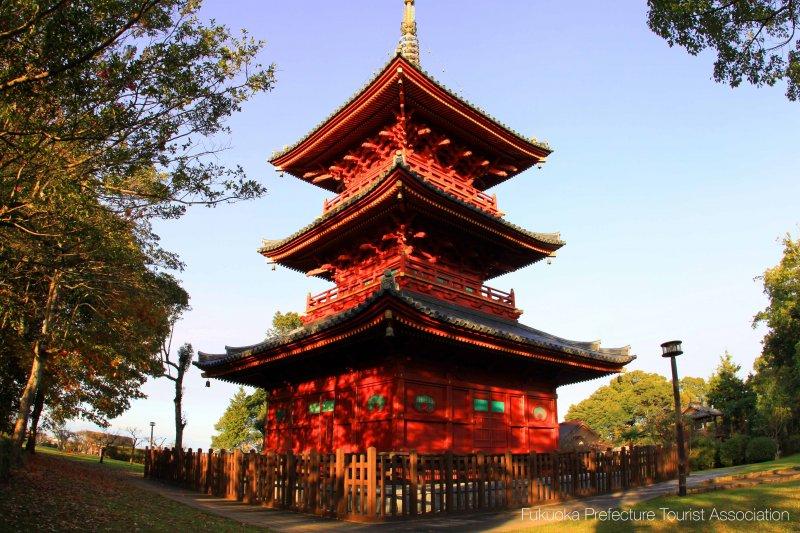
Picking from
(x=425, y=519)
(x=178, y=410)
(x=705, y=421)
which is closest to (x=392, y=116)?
(x=425, y=519)

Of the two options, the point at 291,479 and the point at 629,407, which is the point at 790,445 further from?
the point at 291,479

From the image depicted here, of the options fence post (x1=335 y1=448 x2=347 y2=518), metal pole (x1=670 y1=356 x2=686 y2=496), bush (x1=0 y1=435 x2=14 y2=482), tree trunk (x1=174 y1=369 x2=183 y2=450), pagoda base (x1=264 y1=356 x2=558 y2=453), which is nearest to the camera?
fence post (x1=335 y1=448 x2=347 y2=518)

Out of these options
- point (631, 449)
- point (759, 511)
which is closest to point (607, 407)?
point (631, 449)

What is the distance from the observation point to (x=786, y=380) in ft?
142

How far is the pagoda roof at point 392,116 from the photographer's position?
65.3 ft

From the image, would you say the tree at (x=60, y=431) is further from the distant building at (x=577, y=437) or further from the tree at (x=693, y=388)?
the tree at (x=693, y=388)

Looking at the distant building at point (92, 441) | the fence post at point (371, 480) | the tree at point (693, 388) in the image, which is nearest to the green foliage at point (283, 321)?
the distant building at point (92, 441)

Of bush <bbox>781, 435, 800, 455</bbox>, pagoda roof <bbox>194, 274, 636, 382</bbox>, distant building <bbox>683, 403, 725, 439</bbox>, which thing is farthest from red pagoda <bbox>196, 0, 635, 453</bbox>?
distant building <bbox>683, 403, 725, 439</bbox>

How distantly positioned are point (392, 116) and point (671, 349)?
1284 cm

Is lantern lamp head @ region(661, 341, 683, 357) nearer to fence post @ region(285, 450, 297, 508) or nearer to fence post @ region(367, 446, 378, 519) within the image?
fence post @ region(367, 446, 378, 519)

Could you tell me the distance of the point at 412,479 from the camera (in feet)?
41.7

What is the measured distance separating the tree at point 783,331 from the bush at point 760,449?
8.41 meters

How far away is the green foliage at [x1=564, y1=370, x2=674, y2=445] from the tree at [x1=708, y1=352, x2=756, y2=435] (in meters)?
6.99

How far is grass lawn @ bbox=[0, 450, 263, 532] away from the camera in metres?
10.3
